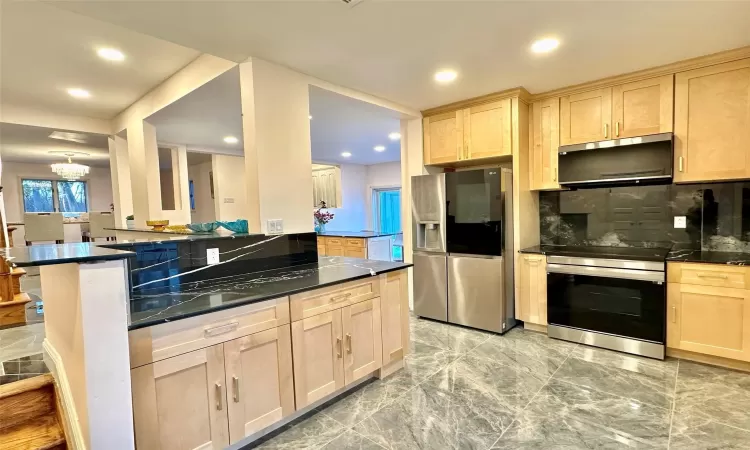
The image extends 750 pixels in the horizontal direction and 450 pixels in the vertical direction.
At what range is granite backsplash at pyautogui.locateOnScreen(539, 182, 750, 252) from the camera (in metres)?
2.84

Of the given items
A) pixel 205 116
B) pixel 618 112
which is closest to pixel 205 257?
pixel 205 116

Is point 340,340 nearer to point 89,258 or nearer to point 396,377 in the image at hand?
point 396,377

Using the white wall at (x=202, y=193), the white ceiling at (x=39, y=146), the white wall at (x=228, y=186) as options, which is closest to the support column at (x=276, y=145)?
the white ceiling at (x=39, y=146)

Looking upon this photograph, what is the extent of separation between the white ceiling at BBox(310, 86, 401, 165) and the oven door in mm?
2386

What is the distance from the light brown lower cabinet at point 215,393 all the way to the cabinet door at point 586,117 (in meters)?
3.04

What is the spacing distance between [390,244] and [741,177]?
4.53 meters

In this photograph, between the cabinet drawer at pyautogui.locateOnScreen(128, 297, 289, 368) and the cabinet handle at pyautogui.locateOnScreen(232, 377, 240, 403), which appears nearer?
the cabinet drawer at pyautogui.locateOnScreen(128, 297, 289, 368)

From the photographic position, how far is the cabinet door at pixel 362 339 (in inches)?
87.8

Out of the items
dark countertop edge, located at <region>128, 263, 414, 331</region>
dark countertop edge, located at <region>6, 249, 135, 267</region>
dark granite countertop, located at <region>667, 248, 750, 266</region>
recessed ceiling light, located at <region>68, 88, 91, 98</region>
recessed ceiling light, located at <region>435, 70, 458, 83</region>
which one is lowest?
dark granite countertop, located at <region>667, 248, 750, 266</region>

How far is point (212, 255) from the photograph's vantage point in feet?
7.26

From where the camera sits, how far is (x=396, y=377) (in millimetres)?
2580

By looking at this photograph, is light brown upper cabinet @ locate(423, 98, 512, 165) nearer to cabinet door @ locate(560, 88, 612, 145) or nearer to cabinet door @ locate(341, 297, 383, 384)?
cabinet door @ locate(560, 88, 612, 145)

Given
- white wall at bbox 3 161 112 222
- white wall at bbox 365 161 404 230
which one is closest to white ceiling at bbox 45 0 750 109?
white wall at bbox 365 161 404 230

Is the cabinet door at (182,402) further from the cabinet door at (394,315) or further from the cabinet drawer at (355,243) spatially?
the cabinet drawer at (355,243)
